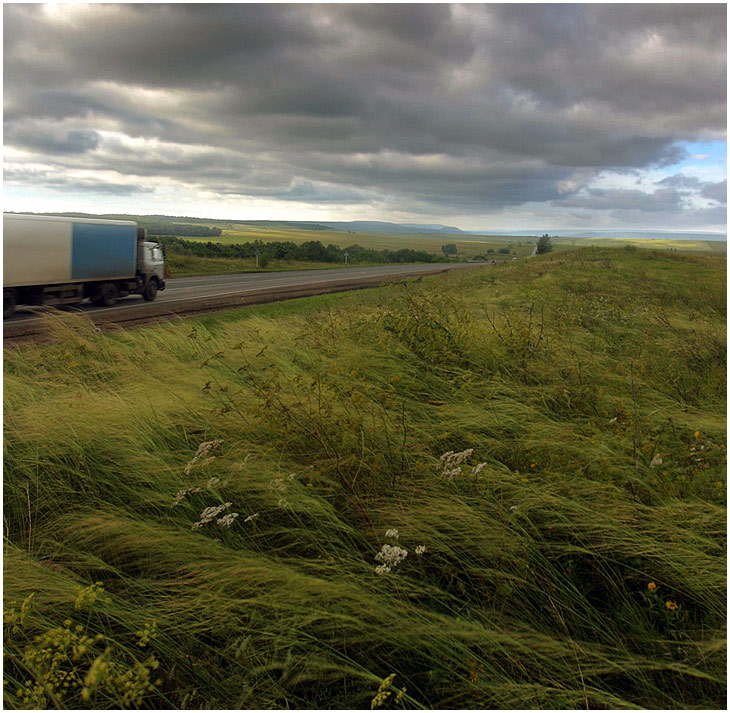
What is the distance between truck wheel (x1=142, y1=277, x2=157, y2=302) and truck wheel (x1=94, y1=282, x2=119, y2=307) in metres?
1.22

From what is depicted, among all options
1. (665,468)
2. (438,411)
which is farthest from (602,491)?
(438,411)

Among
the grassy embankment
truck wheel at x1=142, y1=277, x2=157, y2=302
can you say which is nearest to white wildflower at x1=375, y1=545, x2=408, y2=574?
the grassy embankment

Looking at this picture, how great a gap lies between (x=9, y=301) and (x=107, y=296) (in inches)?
135

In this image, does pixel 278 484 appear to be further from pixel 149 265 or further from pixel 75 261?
pixel 149 265

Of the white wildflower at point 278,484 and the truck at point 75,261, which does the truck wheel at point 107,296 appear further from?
the white wildflower at point 278,484

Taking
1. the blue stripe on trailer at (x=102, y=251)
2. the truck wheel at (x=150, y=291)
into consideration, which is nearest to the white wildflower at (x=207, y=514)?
the blue stripe on trailer at (x=102, y=251)

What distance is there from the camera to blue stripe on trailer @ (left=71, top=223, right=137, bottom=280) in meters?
15.4

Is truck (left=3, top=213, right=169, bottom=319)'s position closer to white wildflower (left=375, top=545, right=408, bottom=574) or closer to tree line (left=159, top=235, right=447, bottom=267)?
white wildflower (left=375, top=545, right=408, bottom=574)

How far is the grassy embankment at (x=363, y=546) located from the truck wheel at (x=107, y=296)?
1285cm

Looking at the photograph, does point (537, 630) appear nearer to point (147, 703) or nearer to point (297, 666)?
point (297, 666)

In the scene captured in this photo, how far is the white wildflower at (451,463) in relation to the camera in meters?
3.10

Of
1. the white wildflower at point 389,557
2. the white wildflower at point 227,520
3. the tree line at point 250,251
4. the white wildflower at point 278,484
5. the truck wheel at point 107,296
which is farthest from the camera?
the tree line at point 250,251

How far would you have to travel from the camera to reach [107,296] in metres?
17.0

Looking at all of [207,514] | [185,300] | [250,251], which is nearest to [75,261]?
[185,300]
